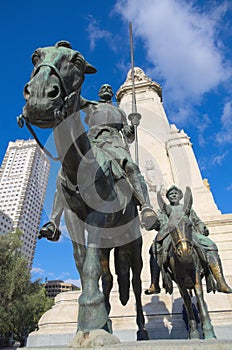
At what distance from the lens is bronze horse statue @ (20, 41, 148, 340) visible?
2.67 m

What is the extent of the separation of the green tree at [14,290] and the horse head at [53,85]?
2657 cm

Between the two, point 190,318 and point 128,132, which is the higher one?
point 128,132

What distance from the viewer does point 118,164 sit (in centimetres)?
447

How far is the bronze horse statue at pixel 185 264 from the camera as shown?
464 centimetres

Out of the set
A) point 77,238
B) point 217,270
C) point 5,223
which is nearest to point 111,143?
point 77,238

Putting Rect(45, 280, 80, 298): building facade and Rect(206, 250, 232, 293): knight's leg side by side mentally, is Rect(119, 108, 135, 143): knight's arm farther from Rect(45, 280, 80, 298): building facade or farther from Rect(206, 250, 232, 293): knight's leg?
Rect(45, 280, 80, 298): building facade

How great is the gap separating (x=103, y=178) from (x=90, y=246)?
0.94m

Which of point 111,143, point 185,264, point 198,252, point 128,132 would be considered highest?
point 128,132

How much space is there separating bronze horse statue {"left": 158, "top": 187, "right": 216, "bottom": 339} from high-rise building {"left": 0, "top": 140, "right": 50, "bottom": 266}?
94.4 meters

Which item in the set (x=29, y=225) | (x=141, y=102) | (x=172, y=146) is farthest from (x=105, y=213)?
(x=29, y=225)

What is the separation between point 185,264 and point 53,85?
4.08 m

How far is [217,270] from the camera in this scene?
541cm

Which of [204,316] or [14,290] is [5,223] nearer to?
[14,290]

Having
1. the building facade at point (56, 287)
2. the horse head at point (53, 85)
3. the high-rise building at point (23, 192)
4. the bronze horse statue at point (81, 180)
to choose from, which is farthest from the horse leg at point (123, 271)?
the building facade at point (56, 287)
